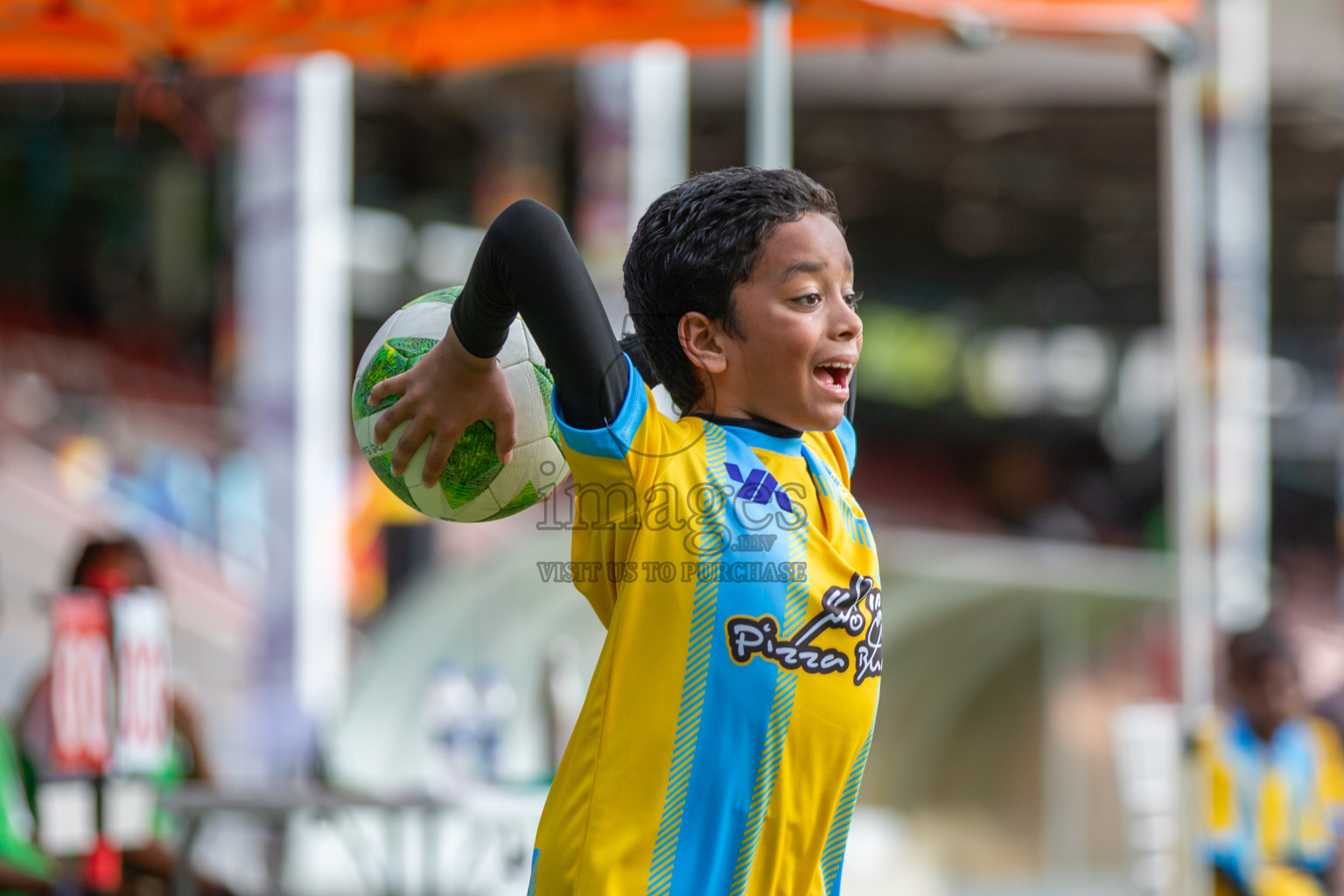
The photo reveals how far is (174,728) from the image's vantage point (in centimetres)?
484

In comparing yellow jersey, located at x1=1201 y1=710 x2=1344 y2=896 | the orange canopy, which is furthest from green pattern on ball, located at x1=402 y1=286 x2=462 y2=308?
yellow jersey, located at x1=1201 y1=710 x2=1344 y2=896

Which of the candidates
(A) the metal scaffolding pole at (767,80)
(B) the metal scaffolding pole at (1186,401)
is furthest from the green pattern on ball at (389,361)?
(B) the metal scaffolding pole at (1186,401)

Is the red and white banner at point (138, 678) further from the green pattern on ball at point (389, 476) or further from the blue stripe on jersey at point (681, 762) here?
the blue stripe on jersey at point (681, 762)

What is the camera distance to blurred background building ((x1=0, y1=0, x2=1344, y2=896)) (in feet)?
21.6

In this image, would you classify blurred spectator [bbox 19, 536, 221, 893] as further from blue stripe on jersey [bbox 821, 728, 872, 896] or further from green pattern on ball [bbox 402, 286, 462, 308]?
blue stripe on jersey [bbox 821, 728, 872, 896]

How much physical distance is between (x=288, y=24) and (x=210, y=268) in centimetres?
1602

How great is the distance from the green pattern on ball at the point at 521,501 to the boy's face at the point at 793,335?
0.98 feet

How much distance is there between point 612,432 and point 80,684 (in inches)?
115

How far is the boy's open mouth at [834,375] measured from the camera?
163 centimetres

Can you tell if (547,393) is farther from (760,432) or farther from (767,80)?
(767,80)

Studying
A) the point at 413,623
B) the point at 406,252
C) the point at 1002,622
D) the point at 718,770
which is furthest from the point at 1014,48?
the point at 718,770

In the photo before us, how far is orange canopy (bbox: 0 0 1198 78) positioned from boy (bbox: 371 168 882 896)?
7.58 feet

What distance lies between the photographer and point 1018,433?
2545 cm

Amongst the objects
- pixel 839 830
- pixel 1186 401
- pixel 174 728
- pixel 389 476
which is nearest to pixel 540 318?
pixel 389 476
